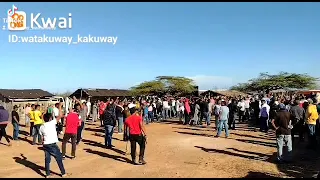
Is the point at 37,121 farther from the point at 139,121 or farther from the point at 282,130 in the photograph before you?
the point at 282,130

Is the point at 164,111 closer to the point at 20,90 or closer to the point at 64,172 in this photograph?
the point at 64,172

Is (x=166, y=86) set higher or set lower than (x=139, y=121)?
higher

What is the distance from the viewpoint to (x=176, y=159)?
11312 mm

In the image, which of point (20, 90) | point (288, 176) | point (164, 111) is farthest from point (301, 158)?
point (20, 90)

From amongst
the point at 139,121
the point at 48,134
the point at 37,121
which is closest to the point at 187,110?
the point at 37,121

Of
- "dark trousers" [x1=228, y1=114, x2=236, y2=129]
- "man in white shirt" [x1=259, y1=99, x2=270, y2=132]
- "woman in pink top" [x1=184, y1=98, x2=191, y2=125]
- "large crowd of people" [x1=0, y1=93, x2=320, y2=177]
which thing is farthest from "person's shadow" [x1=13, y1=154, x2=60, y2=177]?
"woman in pink top" [x1=184, y1=98, x2=191, y2=125]

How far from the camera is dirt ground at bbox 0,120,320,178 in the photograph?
9391mm

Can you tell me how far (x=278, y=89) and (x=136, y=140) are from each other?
52156 millimetres

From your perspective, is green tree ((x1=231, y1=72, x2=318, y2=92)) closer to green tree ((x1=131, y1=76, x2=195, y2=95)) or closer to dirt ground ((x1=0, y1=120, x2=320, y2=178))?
green tree ((x1=131, y1=76, x2=195, y2=95))

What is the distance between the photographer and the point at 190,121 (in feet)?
72.7

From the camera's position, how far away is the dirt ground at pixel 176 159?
939 cm

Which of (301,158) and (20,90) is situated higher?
(20,90)

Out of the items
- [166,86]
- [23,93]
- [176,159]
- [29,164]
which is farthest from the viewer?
[166,86]

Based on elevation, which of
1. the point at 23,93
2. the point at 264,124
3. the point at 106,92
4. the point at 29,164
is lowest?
the point at 29,164
